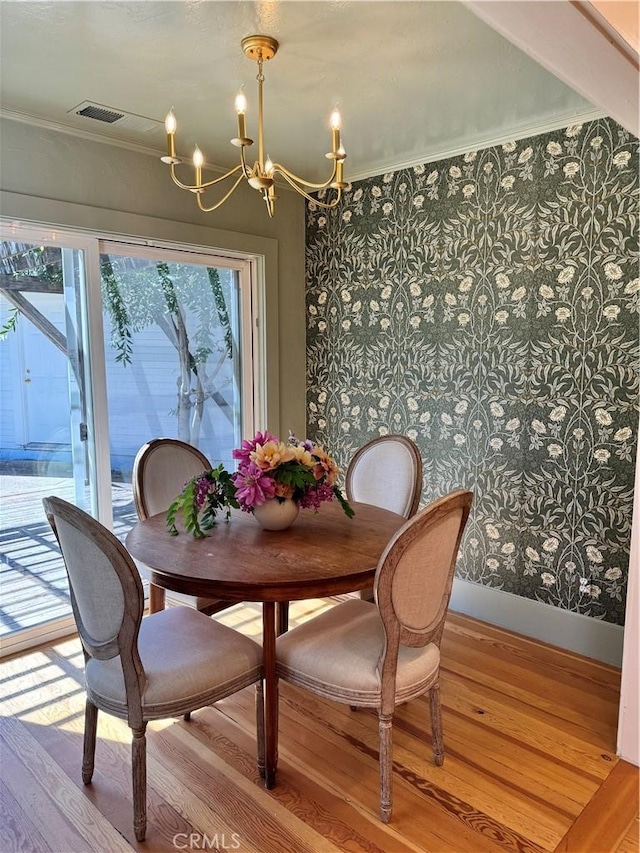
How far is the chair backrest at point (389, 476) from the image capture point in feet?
9.10

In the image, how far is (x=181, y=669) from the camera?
1.78m

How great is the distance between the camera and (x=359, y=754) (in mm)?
2127

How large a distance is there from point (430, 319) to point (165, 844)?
106 inches

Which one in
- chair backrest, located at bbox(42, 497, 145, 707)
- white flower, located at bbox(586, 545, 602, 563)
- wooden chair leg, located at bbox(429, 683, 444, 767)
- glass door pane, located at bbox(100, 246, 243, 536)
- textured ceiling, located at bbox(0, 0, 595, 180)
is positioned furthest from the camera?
glass door pane, located at bbox(100, 246, 243, 536)

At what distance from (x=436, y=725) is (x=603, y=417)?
62.0 inches

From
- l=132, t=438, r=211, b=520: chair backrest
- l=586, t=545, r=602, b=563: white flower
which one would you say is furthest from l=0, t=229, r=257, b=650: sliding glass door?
l=586, t=545, r=602, b=563: white flower

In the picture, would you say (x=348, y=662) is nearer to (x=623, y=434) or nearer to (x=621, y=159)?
(x=623, y=434)

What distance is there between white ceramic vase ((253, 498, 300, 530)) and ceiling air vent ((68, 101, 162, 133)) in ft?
6.28

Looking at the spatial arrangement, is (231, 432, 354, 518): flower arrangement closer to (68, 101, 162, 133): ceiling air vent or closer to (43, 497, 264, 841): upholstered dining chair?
(43, 497, 264, 841): upholstered dining chair

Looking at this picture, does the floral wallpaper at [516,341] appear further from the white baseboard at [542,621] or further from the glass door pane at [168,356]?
the glass door pane at [168,356]

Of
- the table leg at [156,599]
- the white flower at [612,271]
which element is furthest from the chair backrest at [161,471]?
the white flower at [612,271]

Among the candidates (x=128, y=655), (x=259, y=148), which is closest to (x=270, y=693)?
(x=128, y=655)

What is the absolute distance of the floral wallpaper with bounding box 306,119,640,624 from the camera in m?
2.66

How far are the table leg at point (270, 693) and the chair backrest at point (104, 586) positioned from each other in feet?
1.35
